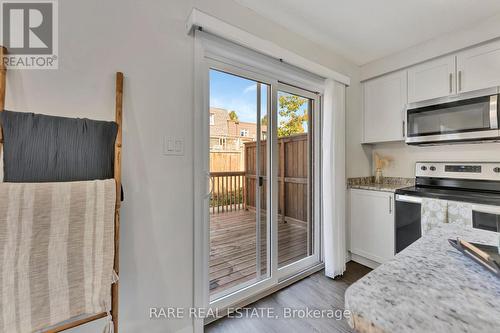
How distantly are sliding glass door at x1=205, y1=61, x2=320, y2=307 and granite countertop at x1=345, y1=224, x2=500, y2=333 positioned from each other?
126 centimetres

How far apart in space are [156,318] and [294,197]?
156cm

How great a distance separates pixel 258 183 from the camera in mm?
2018

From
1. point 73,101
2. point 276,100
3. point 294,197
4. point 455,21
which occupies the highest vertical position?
point 455,21

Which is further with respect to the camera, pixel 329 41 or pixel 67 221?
pixel 329 41

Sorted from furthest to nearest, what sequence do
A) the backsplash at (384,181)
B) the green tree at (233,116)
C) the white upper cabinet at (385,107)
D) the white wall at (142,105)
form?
the backsplash at (384,181), the white upper cabinet at (385,107), the green tree at (233,116), the white wall at (142,105)

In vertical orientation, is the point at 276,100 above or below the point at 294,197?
above

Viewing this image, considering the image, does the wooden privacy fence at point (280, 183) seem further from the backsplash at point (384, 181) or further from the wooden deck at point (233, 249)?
the backsplash at point (384, 181)

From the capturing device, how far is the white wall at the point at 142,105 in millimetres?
1150

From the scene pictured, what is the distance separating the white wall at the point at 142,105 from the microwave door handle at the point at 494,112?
92.5 inches

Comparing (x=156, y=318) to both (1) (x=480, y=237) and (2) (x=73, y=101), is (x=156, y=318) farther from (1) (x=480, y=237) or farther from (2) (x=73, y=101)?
(1) (x=480, y=237)

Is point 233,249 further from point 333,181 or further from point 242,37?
point 242,37

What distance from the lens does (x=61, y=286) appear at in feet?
3.11

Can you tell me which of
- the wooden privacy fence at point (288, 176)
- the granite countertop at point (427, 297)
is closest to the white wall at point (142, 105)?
the wooden privacy fence at point (288, 176)

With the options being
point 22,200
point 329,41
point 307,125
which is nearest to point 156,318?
point 22,200
